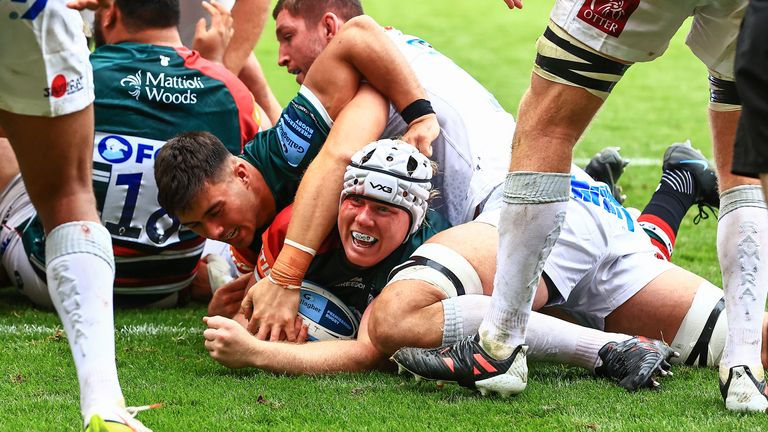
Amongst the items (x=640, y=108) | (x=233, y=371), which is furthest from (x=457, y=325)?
(x=640, y=108)

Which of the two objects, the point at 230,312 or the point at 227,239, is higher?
the point at 227,239

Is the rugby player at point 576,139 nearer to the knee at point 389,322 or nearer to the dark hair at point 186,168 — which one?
the knee at point 389,322

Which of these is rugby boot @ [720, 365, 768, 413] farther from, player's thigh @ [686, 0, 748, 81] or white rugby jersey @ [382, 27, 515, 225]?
white rugby jersey @ [382, 27, 515, 225]

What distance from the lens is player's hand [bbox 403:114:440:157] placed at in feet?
14.0

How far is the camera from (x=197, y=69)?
5035 millimetres

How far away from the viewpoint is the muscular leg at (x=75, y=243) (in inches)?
107

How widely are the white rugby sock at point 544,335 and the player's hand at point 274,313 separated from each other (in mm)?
595

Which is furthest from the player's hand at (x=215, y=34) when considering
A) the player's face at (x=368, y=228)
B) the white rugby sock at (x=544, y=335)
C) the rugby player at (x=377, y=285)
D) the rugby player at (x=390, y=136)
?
the white rugby sock at (x=544, y=335)

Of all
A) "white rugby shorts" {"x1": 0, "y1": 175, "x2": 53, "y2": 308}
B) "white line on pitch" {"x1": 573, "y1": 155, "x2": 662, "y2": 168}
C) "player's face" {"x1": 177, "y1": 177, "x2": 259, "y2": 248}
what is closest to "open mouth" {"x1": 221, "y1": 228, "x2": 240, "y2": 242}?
"player's face" {"x1": 177, "y1": 177, "x2": 259, "y2": 248}

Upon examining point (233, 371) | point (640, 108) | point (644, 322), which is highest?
point (644, 322)

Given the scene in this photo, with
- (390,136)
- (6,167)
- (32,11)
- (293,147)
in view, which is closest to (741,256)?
(390,136)

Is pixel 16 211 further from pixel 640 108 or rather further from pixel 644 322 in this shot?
pixel 640 108

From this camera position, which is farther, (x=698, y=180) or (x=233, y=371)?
(x=698, y=180)

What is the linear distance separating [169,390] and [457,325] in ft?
3.11
